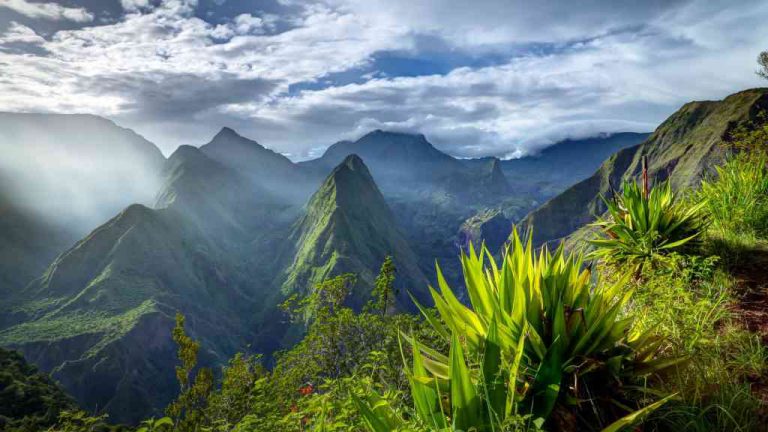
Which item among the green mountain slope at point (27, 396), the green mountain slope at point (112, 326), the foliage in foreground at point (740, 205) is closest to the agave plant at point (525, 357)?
the foliage in foreground at point (740, 205)

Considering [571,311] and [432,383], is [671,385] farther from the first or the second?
[432,383]

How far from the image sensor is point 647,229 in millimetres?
6961

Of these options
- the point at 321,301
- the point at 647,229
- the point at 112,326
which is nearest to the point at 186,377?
the point at 321,301

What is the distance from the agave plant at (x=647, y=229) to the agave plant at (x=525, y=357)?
Answer: 376cm

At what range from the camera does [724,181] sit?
27.3ft

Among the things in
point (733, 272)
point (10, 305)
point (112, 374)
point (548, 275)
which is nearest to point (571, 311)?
point (548, 275)

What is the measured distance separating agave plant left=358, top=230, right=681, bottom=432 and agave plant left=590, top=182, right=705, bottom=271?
376cm

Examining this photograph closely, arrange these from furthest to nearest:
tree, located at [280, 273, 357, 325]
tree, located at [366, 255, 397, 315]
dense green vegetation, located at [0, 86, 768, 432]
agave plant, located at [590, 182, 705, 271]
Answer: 1. tree, located at [366, 255, 397, 315]
2. tree, located at [280, 273, 357, 325]
3. agave plant, located at [590, 182, 705, 271]
4. dense green vegetation, located at [0, 86, 768, 432]

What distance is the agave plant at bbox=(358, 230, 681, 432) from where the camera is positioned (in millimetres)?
2611

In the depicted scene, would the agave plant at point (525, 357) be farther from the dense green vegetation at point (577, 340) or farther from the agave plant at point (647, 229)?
the agave plant at point (647, 229)

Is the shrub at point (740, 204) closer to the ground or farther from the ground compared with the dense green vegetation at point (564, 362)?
farther from the ground

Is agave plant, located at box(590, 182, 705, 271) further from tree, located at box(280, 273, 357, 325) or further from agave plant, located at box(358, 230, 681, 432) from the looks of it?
tree, located at box(280, 273, 357, 325)

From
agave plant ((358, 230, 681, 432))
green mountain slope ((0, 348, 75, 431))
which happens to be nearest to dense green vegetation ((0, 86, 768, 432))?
agave plant ((358, 230, 681, 432))

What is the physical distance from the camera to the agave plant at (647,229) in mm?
6619
